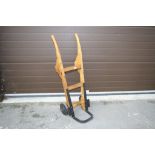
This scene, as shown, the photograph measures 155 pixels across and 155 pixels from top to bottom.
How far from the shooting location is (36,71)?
515 cm

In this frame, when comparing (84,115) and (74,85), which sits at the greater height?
(74,85)

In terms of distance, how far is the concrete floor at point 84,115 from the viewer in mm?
4293

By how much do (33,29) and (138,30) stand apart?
8.52 ft

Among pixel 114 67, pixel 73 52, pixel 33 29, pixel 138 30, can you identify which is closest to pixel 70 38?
pixel 73 52

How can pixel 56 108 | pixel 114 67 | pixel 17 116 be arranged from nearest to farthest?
pixel 17 116 → pixel 56 108 → pixel 114 67

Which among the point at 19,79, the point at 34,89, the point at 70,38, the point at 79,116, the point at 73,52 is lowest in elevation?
the point at 79,116

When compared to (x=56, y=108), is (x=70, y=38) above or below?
above

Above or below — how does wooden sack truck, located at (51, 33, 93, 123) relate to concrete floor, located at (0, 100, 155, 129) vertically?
above

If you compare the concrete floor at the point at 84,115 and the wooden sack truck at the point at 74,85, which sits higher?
the wooden sack truck at the point at 74,85

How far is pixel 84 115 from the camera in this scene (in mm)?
4656

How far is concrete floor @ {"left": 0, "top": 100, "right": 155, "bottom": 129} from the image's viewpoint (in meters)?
4.29

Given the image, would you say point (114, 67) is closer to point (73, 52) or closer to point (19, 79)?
point (73, 52)

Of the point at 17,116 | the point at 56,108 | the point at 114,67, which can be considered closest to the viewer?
the point at 17,116
